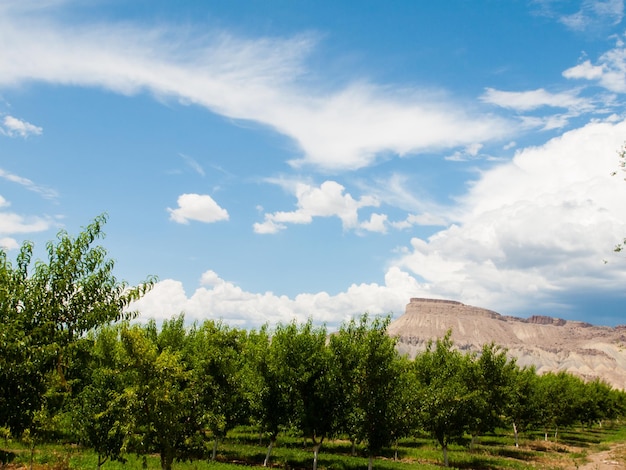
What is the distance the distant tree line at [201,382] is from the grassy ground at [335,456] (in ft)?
6.05

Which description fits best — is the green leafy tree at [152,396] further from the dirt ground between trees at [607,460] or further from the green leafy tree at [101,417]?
the dirt ground between trees at [607,460]

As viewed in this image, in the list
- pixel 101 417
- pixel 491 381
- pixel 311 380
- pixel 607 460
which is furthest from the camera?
pixel 491 381

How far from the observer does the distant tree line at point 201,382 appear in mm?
14797

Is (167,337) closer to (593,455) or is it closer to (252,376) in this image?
(252,376)

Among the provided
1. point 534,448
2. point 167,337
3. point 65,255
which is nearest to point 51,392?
point 65,255

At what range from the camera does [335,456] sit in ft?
140

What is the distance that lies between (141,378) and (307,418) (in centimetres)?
1994

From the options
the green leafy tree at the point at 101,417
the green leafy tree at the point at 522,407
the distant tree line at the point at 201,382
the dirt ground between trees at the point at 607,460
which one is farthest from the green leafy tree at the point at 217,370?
the green leafy tree at the point at 522,407

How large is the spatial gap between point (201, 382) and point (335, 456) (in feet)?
71.0

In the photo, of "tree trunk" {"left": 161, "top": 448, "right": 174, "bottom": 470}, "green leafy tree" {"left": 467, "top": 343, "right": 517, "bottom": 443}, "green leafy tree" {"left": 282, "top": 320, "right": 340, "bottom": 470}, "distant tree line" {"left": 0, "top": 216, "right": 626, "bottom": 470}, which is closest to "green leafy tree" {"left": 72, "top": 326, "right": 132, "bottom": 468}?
"distant tree line" {"left": 0, "top": 216, "right": 626, "bottom": 470}

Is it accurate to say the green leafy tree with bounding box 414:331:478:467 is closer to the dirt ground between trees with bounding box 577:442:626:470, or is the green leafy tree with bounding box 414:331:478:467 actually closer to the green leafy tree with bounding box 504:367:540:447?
the dirt ground between trees with bounding box 577:442:626:470

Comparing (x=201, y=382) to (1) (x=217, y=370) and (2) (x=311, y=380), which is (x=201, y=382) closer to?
(1) (x=217, y=370)

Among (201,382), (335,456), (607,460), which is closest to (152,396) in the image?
(201,382)

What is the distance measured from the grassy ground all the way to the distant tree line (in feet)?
6.05
